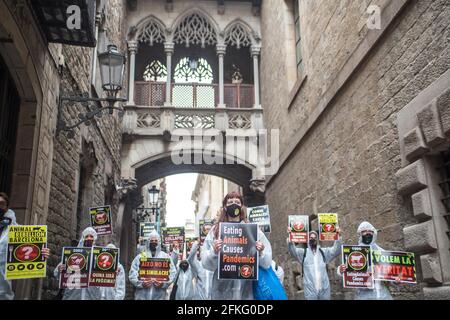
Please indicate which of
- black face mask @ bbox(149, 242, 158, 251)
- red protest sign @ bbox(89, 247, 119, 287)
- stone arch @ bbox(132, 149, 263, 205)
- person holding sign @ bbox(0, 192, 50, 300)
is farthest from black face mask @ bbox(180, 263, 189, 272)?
stone arch @ bbox(132, 149, 263, 205)

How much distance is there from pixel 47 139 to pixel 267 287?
13.5ft

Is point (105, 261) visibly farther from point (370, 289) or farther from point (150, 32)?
point (150, 32)

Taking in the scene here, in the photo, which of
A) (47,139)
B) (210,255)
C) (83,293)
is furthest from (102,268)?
(210,255)

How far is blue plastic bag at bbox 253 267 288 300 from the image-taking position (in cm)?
385

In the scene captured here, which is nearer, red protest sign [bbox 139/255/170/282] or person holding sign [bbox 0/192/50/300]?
person holding sign [bbox 0/192/50/300]

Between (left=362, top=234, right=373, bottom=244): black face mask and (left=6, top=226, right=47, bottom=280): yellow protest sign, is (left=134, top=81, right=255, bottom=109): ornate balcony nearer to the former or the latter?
(left=362, top=234, right=373, bottom=244): black face mask

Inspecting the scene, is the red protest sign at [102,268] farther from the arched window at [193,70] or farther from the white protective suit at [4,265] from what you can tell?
the arched window at [193,70]

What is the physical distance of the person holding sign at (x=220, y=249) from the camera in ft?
13.3

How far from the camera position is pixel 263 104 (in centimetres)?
1547

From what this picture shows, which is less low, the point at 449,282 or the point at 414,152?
the point at 414,152
